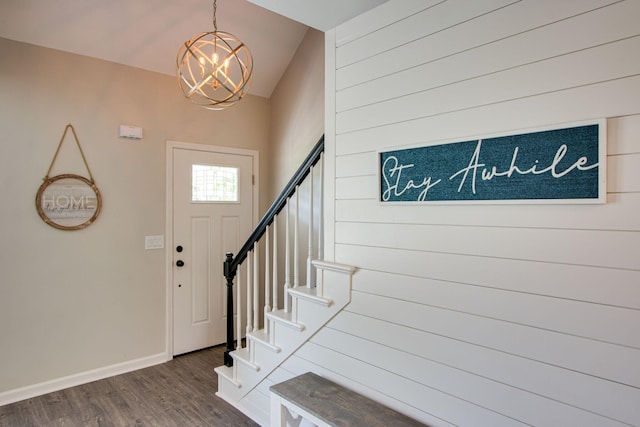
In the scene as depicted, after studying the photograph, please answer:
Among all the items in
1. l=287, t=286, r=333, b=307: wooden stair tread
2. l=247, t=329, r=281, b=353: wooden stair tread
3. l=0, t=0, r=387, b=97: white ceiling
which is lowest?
l=247, t=329, r=281, b=353: wooden stair tread

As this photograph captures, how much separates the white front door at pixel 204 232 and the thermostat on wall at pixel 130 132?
0.37m

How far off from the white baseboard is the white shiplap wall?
7.10 ft

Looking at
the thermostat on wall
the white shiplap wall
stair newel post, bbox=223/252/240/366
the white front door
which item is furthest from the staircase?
the thermostat on wall

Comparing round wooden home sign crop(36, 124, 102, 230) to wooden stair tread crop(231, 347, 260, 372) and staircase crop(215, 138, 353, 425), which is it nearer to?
staircase crop(215, 138, 353, 425)

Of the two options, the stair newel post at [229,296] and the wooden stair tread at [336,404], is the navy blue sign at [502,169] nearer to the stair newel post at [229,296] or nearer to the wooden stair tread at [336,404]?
the wooden stair tread at [336,404]

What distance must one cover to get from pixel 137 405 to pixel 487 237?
2.79 m

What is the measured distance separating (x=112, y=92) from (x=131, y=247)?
4.53 ft

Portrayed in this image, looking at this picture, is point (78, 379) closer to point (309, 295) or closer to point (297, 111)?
point (309, 295)

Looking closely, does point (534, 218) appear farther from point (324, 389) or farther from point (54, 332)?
point (54, 332)

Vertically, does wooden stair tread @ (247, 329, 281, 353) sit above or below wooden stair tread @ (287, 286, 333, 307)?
below

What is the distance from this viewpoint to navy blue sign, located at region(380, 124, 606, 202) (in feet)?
3.99

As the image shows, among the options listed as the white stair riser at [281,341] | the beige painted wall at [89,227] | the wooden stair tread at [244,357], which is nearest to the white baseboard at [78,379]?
the beige painted wall at [89,227]

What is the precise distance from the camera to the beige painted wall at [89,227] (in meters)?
2.81

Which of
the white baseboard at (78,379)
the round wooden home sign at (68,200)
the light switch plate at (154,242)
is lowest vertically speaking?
the white baseboard at (78,379)
